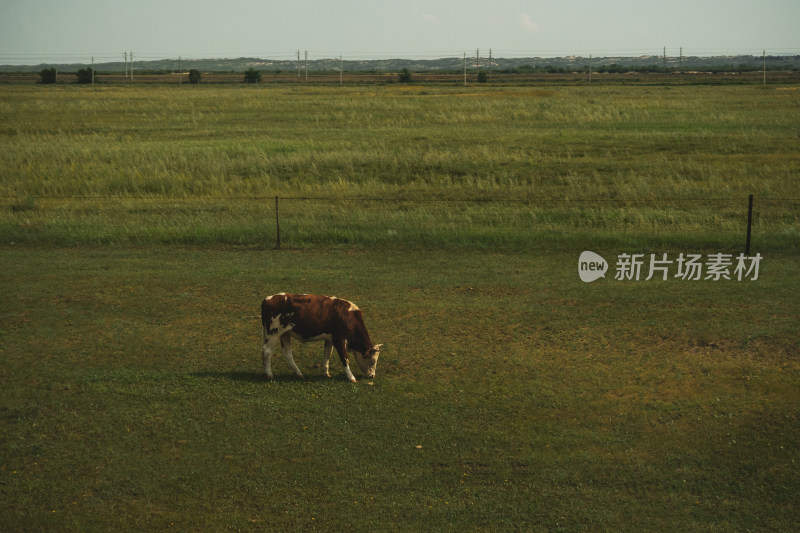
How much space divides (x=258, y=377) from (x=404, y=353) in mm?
2367

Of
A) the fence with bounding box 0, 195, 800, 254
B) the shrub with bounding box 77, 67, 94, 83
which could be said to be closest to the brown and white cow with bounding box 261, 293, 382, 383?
the fence with bounding box 0, 195, 800, 254

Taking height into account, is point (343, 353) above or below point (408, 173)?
below

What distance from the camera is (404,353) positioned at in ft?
40.8

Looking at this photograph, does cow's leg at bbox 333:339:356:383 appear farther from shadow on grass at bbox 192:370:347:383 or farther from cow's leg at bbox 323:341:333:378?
cow's leg at bbox 323:341:333:378

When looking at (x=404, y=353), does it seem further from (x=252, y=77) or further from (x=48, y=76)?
(x=48, y=76)

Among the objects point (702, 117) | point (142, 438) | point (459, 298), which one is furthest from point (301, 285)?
point (702, 117)

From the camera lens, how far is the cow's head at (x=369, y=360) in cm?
1102

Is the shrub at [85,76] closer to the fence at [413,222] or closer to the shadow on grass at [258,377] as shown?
the fence at [413,222]

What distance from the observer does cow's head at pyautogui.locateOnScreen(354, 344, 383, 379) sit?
11023 mm

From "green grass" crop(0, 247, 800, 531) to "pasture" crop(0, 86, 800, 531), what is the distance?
1.6 inches

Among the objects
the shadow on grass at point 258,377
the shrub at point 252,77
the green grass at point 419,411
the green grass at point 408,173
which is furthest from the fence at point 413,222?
the shrub at point 252,77

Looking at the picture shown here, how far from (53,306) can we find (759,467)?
488 inches

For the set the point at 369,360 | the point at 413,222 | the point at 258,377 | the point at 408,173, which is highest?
the point at 408,173

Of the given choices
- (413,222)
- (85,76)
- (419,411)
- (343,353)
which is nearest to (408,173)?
(413,222)
